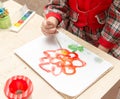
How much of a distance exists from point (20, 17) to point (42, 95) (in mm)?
433

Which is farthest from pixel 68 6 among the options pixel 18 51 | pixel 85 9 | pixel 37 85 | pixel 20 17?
pixel 37 85

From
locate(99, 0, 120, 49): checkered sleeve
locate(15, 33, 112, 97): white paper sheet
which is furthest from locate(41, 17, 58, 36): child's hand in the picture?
locate(99, 0, 120, 49): checkered sleeve

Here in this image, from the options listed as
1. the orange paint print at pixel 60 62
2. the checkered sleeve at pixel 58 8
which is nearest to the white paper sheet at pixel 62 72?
the orange paint print at pixel 60 62

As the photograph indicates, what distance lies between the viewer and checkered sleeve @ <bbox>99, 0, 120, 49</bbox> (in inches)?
30.7

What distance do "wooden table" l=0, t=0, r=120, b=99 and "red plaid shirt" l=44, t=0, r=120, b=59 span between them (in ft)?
0.31

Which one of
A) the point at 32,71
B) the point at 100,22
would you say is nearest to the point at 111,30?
the point at 100,22

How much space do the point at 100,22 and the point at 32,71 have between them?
361 millimetres

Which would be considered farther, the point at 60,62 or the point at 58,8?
the point at 58,8

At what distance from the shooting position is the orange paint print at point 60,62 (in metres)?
0.65

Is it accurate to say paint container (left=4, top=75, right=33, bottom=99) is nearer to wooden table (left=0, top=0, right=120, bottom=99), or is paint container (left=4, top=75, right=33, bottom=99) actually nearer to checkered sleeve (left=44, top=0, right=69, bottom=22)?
wooden table (left=0, top=0, right=120, bottom=99)

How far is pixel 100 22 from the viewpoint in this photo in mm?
854

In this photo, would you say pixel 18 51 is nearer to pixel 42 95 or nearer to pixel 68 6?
pixel 42 95

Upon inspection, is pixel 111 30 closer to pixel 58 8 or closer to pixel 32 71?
pixel 58 8

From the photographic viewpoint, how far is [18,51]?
0.72 m
